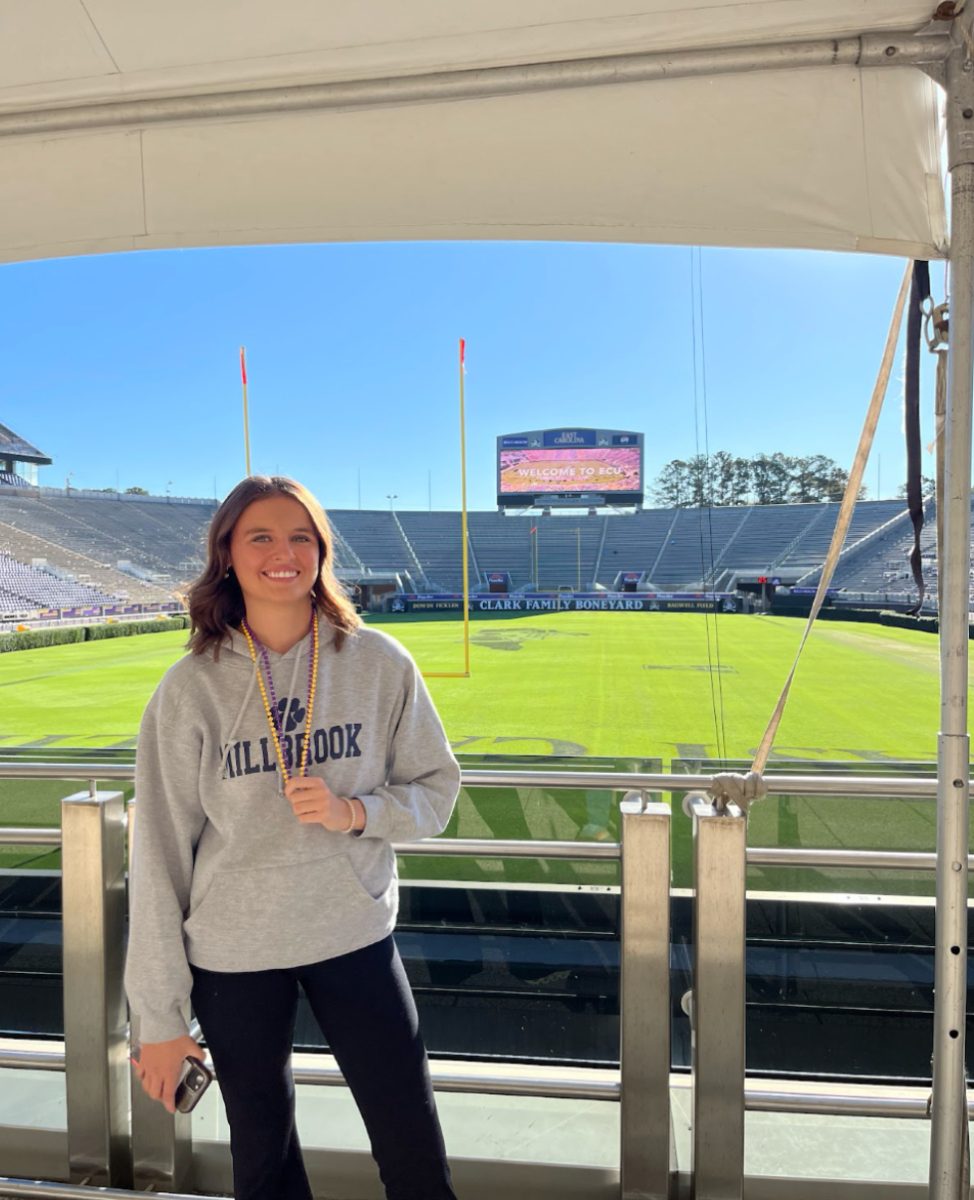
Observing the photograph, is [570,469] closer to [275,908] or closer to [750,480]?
[750,480]

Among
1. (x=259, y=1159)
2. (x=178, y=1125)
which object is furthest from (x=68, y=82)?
(x=178, y=1125)

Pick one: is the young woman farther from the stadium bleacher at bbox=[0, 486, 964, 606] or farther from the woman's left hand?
the stadium bleacher at bbox=[0, 486, 964, 606]

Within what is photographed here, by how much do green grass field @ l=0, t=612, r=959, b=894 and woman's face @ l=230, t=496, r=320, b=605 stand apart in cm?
164

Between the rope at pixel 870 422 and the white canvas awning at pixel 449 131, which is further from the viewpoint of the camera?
the rope at pixel 870 422

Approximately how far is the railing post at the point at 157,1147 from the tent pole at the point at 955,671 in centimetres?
116

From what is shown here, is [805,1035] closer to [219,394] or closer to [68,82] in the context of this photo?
[68,82]

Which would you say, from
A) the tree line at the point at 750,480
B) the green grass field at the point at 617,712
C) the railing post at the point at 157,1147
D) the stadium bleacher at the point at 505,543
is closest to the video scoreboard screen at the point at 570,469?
the stadium bleacher at the point at 505,543

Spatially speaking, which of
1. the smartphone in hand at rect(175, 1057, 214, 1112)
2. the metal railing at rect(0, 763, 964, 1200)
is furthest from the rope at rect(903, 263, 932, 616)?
the smartphone in hand at rect(175, 1057, 214, 1112)

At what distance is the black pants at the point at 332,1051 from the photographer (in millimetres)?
921

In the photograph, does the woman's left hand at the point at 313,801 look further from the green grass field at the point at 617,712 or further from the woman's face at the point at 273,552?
the green grass field at the point at 617,712

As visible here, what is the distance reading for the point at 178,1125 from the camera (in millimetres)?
1308

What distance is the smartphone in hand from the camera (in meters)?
0.95

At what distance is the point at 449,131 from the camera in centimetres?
116

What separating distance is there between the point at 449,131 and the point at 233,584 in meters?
0.75
